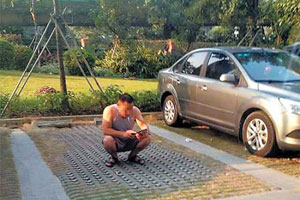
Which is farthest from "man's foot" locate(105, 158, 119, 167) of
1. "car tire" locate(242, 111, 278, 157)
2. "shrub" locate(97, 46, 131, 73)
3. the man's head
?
"shrub" locate(97, 46, 131, 73)

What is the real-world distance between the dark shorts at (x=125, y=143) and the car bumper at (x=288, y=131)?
2011 mm

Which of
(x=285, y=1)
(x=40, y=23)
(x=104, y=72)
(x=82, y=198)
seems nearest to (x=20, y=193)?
(x=82, y=198)

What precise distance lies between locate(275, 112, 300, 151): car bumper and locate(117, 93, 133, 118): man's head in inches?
82.2

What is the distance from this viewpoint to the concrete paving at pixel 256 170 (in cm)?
458

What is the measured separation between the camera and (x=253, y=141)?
6.27 m

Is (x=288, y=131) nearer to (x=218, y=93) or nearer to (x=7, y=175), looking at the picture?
(x=218, y=93)

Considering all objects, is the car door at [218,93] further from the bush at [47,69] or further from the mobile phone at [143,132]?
the bush at [47,69]

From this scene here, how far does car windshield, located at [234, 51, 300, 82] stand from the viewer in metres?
6.64

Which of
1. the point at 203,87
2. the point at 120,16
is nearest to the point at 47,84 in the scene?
the point at 120,16

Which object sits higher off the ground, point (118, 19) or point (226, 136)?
point (118, 19)

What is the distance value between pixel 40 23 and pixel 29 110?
42.3 feet

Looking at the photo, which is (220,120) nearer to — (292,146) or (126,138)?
(292,146)

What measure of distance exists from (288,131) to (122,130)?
229 cm

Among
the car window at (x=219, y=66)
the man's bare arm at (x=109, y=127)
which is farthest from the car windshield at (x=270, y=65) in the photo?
the man's bare arm at (x=109, y=127)
